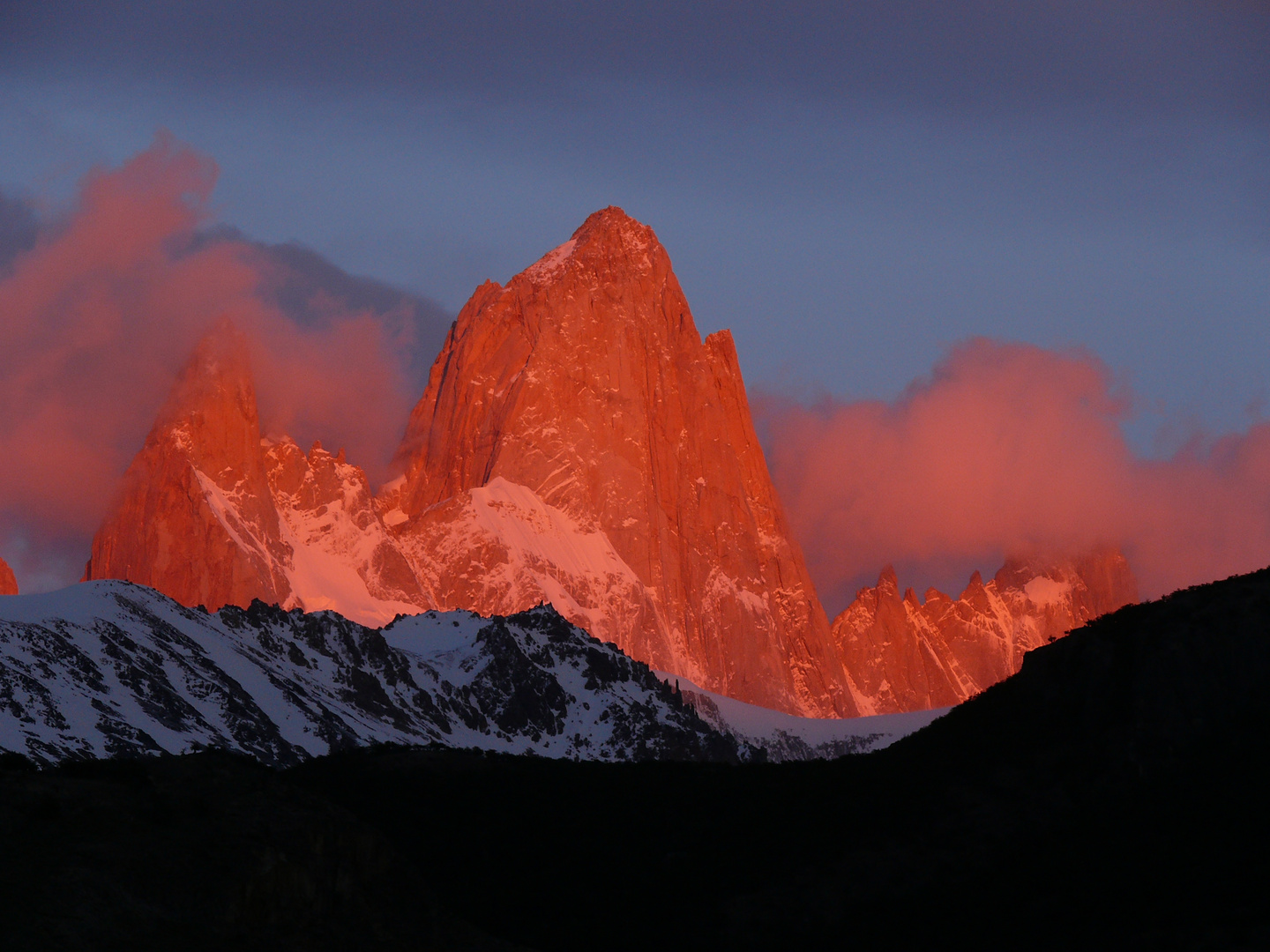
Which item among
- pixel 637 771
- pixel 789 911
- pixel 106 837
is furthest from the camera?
pixel 637 771

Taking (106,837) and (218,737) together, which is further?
(218,737)

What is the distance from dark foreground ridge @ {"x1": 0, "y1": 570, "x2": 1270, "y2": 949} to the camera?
48.9m

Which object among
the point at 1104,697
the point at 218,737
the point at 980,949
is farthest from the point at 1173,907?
the point at 218,737

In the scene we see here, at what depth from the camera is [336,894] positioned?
170ft

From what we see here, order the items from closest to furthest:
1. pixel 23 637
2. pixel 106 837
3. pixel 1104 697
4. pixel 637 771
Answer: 1. pixel 106 837
2. pixel 1104 697
3. pixel 637 771
4. pixel 23 637

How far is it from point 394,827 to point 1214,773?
34709 millimetres

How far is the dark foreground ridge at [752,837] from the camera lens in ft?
160

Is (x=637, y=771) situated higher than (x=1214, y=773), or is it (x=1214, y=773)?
(x=637, y=771)

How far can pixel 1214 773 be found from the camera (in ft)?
223

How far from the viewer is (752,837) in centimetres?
7475

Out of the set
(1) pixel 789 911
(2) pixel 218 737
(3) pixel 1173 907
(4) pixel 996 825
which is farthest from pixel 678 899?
(2) pixel 218 737

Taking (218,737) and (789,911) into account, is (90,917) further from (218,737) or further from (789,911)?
(218,737)

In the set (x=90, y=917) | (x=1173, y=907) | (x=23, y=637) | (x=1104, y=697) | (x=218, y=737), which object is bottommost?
(x=1173, y=907)

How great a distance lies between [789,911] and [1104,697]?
18.0 meters
